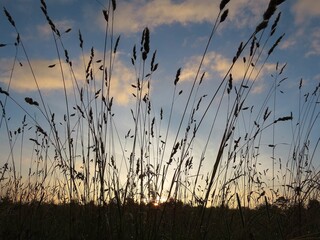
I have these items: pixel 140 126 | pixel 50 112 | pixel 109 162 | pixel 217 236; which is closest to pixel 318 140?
pixel 217 236

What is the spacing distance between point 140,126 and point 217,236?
3.53 ft

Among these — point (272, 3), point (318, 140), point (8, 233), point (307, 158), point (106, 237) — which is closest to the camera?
point (272, 3)

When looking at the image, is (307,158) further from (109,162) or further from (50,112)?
(50,112)

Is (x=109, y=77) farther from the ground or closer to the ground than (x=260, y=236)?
farther from the ground

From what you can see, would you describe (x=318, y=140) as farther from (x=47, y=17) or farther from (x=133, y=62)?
(x=47, y=17)

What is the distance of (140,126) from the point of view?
9.43ft

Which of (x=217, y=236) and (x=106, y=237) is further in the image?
(x=217, y=236)

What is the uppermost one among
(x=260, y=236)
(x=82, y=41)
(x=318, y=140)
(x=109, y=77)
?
(x=82, y=41)

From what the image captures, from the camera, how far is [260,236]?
2.90m

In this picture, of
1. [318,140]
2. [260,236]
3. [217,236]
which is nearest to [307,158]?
[318,140]

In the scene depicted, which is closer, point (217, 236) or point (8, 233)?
point (8, 233)

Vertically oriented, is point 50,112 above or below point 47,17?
below

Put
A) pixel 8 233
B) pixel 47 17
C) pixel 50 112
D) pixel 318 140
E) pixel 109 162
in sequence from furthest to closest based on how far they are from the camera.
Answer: pixel 318 140 < pixel 109 162 < pixel 50 112 < pixel 8 233 < pixel 47 17

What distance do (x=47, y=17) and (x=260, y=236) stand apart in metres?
2.36
